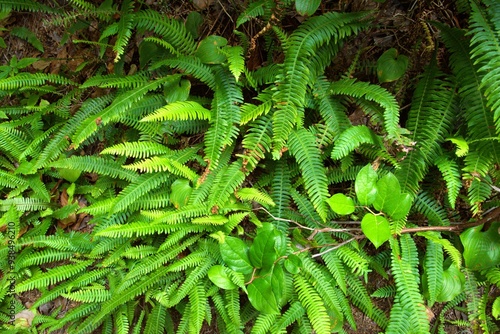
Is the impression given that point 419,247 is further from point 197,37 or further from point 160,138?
point 197,37

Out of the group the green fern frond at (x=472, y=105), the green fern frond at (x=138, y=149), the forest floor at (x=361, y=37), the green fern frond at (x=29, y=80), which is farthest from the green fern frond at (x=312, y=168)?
the green fern frond at (x=29, y=80)

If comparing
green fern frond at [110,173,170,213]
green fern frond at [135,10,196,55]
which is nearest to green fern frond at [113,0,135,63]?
green fern frond at [135,10,196,55]

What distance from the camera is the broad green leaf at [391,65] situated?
269 cm

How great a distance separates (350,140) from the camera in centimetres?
258

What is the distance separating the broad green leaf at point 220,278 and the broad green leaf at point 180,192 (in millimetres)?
565

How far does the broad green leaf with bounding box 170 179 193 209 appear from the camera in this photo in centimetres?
297

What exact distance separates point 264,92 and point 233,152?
55 centimetres

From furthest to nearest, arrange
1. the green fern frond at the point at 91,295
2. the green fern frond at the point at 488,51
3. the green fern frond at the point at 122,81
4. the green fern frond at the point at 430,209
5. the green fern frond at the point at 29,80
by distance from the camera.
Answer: the green fern frond at the point at 29,80 → the green fern frond at the point at 91,295 → the green fern frond at the point at 122,81 → the green fern frond at the point at 430,209 → the green fern frond at the point at 488,51

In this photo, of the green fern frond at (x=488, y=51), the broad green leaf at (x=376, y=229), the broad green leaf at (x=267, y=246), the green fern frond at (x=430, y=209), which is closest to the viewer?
the green fern frond at (x=488, y=51)

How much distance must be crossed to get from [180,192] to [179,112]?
0.65 metres

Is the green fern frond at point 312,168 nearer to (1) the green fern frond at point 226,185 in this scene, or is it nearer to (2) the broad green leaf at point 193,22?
(1) the green fern frond at point 226,185

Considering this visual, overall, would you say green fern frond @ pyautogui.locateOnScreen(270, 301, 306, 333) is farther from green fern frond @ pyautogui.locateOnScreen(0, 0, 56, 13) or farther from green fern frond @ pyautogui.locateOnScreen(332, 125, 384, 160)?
green fern frond @ pyautogui.locateOnScreen(0, 0, 56, 13)

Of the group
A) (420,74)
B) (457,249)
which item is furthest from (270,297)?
(420,74)

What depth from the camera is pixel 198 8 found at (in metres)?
3.32
